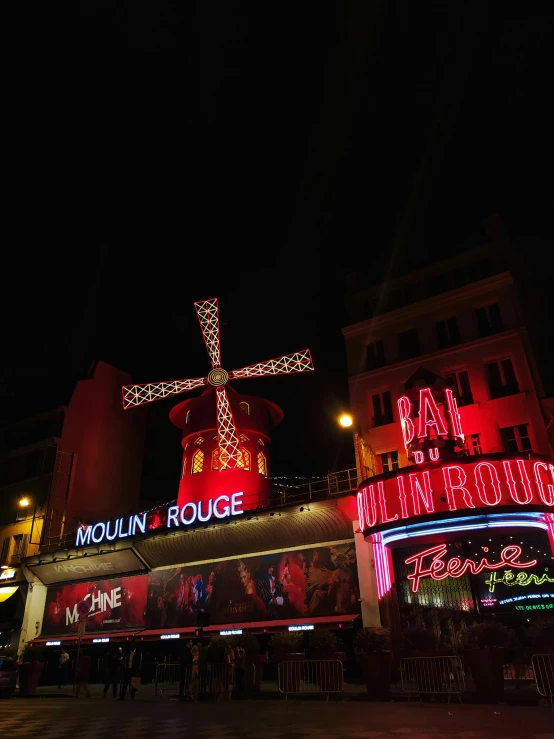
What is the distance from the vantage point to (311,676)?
39.0ft

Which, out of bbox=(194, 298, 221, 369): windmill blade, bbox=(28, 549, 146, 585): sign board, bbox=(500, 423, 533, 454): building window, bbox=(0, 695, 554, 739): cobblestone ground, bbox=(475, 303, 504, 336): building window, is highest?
bbox=(194, 298, 221, 369): windmill blade

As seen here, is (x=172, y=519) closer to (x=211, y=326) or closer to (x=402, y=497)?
(x=211, y=326)

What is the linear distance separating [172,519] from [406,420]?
1009cm

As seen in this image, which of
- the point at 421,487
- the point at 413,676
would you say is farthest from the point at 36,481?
the point at 413,676

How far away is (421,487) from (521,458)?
2.63m

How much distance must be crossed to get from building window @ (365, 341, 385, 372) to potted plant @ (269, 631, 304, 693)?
33.4ft

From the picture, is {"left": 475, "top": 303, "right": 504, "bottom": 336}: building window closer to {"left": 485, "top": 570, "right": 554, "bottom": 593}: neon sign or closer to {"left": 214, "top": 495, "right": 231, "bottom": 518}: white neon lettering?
{"left": 485, "top": 570, "right": 554, "bottom": 593}: neon sign

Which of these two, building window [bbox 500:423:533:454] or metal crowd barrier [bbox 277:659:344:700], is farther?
building window [bbox 500:423:533:454]

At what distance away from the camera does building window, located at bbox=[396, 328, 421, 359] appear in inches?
776

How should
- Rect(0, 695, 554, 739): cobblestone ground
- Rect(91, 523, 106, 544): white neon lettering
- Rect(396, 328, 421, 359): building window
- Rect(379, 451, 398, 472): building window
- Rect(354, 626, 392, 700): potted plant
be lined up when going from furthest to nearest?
1. Rect(91, 523, 106, 544): white neon lettering
2. Rect(396, 328, 421, 359): building window
3. Rect(379, 451, 398, 472): building window
4. Rect(354, 626, 392, 700): potted plant
5. Rect(0, 695, 554, 739): cobblestone ground

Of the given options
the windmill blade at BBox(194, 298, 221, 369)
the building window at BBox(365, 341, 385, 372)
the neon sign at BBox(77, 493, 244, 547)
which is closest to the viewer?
the neon sign at BBox(77, 493, 244, 547)

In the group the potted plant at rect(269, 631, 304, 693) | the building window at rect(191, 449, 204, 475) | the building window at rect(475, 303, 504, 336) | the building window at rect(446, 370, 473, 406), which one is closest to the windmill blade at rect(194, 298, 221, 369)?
the building window at rect(191, 449, 204, 475)

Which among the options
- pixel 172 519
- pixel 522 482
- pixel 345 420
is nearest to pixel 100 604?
pixel 172 519

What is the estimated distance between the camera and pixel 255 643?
516 inches
